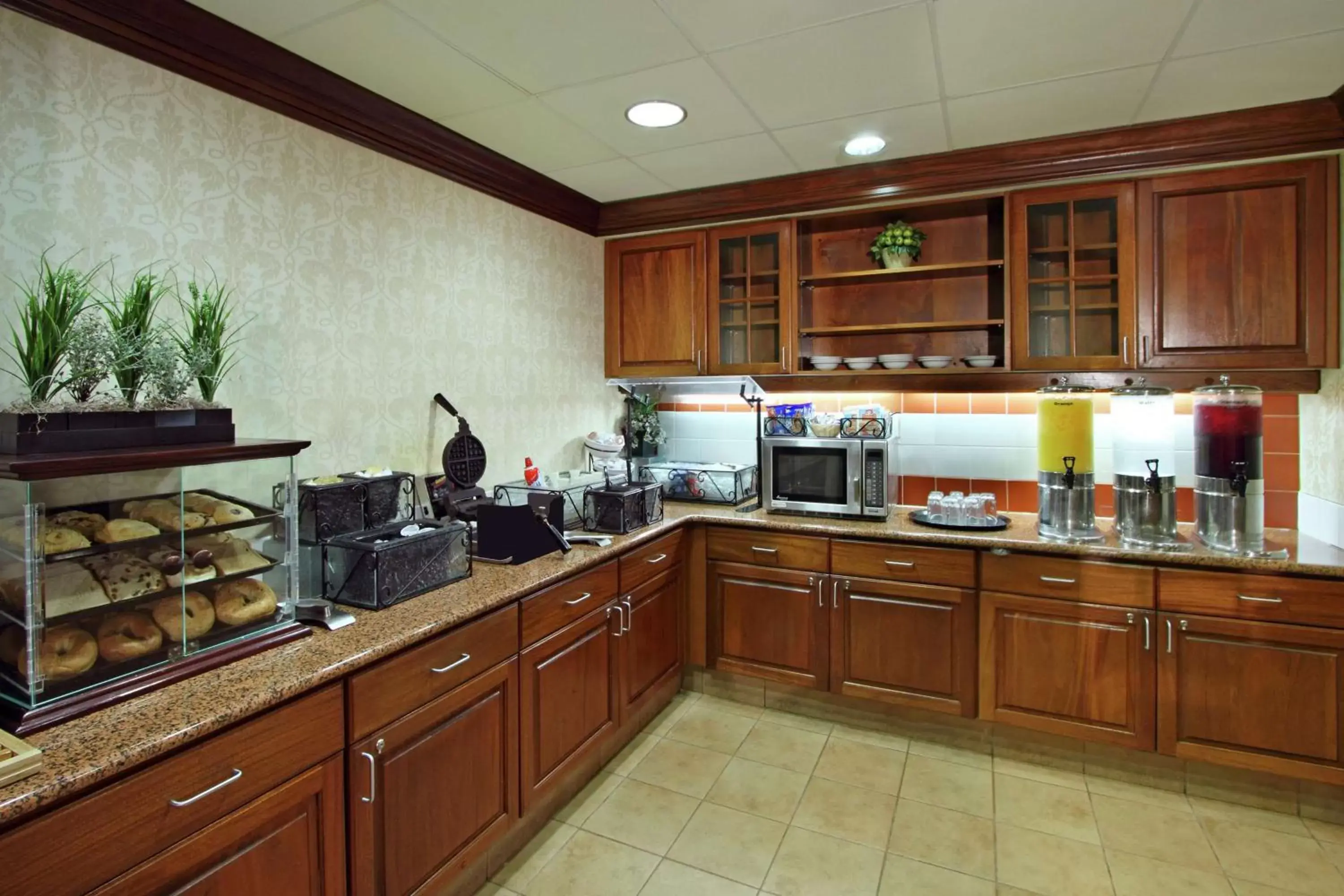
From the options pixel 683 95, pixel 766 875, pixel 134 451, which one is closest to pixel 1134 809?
pixel 766 875

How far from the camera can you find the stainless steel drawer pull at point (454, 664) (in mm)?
1708

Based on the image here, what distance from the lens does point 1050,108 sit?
7.80 feet

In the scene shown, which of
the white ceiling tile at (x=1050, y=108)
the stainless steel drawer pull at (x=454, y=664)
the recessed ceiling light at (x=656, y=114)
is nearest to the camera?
the stainless steel drawer pull at (x=454, y=664)

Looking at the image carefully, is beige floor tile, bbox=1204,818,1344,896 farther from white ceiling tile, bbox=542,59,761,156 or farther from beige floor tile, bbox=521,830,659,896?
white ceiling tile, bbox=542,59,761,156

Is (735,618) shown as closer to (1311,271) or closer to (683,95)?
(683,95)

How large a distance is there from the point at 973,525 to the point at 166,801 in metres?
2.69

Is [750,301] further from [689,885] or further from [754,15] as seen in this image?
[689,885]

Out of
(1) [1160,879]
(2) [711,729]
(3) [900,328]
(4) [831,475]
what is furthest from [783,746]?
(3) [900,328]

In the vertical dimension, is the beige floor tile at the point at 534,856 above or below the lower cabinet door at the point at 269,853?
below

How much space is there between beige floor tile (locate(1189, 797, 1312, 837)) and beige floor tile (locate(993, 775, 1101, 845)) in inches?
14.5

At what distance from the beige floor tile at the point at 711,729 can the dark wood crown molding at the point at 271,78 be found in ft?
7.81

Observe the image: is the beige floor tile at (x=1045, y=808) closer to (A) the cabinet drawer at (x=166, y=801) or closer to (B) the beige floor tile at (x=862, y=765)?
(B) the beige floor tile at (x=862, y=765)

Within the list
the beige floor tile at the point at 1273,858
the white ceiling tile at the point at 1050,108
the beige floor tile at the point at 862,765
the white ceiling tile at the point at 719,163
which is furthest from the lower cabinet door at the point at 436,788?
the white ceiling tile at the point at 1050,108

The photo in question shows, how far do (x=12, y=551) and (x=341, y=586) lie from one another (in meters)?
0.70
